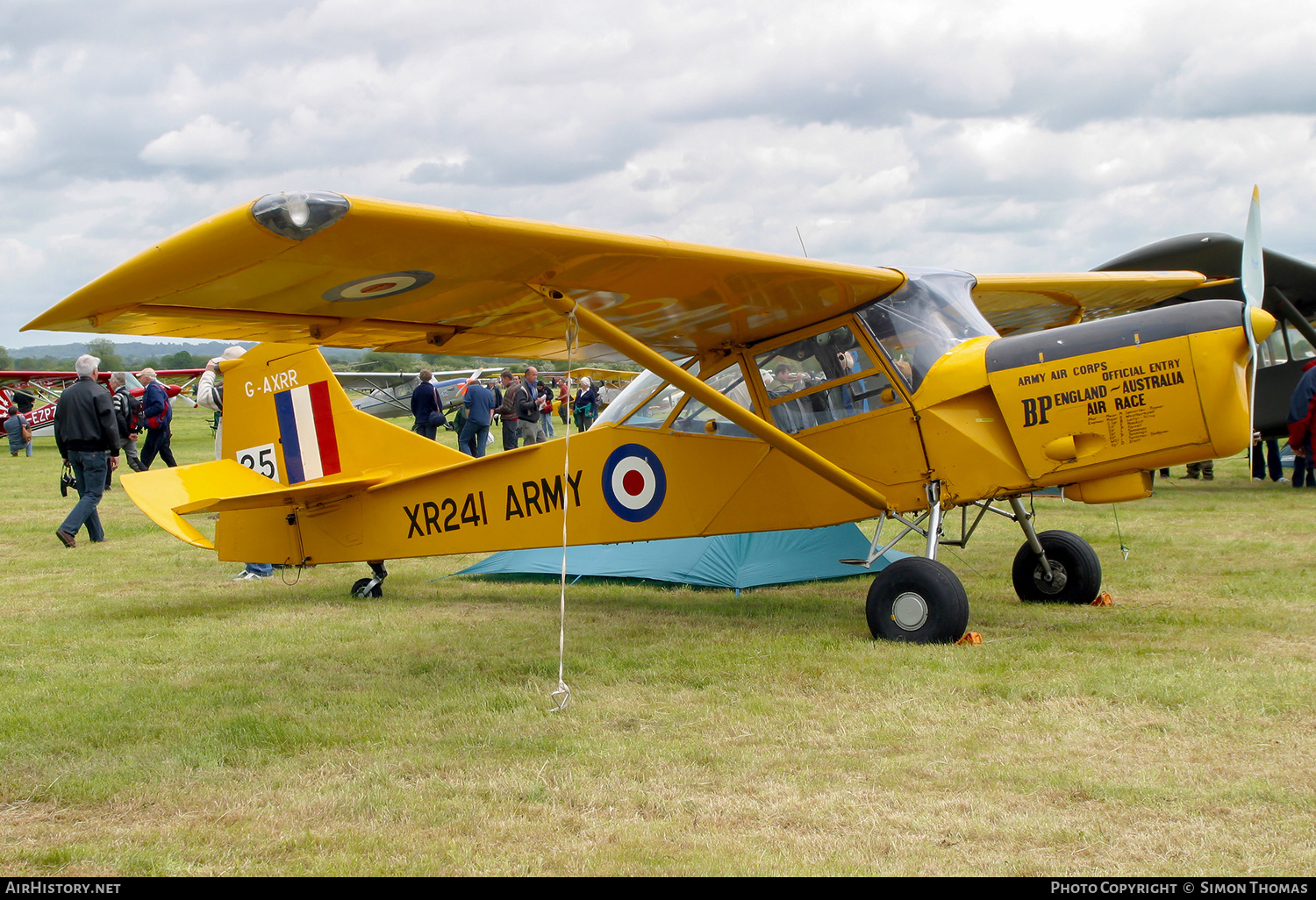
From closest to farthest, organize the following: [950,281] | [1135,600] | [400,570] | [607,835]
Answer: [607,835]
[950,281]
[1135,600]
[400,570]

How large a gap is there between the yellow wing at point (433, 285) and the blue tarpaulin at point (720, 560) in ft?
6.08

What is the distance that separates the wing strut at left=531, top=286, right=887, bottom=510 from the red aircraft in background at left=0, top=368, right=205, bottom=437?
2701cm

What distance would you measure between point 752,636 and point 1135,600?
2.95 metres

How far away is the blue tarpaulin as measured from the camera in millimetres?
8078

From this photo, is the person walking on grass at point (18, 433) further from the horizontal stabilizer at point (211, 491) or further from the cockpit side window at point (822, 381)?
the cockpit side window at point (822, 381)

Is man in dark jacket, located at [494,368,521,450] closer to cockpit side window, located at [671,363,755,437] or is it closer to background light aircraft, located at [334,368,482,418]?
cockpit side window, located at [671,363,755,437]

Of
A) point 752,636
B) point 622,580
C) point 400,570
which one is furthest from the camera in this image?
point 400,570

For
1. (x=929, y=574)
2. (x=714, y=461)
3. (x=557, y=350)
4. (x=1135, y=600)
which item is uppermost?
(x=557, y=350)

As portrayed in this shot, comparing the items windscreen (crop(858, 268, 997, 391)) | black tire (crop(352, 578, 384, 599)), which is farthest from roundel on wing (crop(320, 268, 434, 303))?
black tire (crop(352, 578, 384, 599))

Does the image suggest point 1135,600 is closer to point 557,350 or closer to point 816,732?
point 816,732

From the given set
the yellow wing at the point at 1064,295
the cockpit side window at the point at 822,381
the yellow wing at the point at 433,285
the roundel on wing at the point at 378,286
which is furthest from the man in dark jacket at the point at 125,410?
the yellow wing at the point at 1064,295

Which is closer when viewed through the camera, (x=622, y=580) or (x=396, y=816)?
(x=396, y=816)
